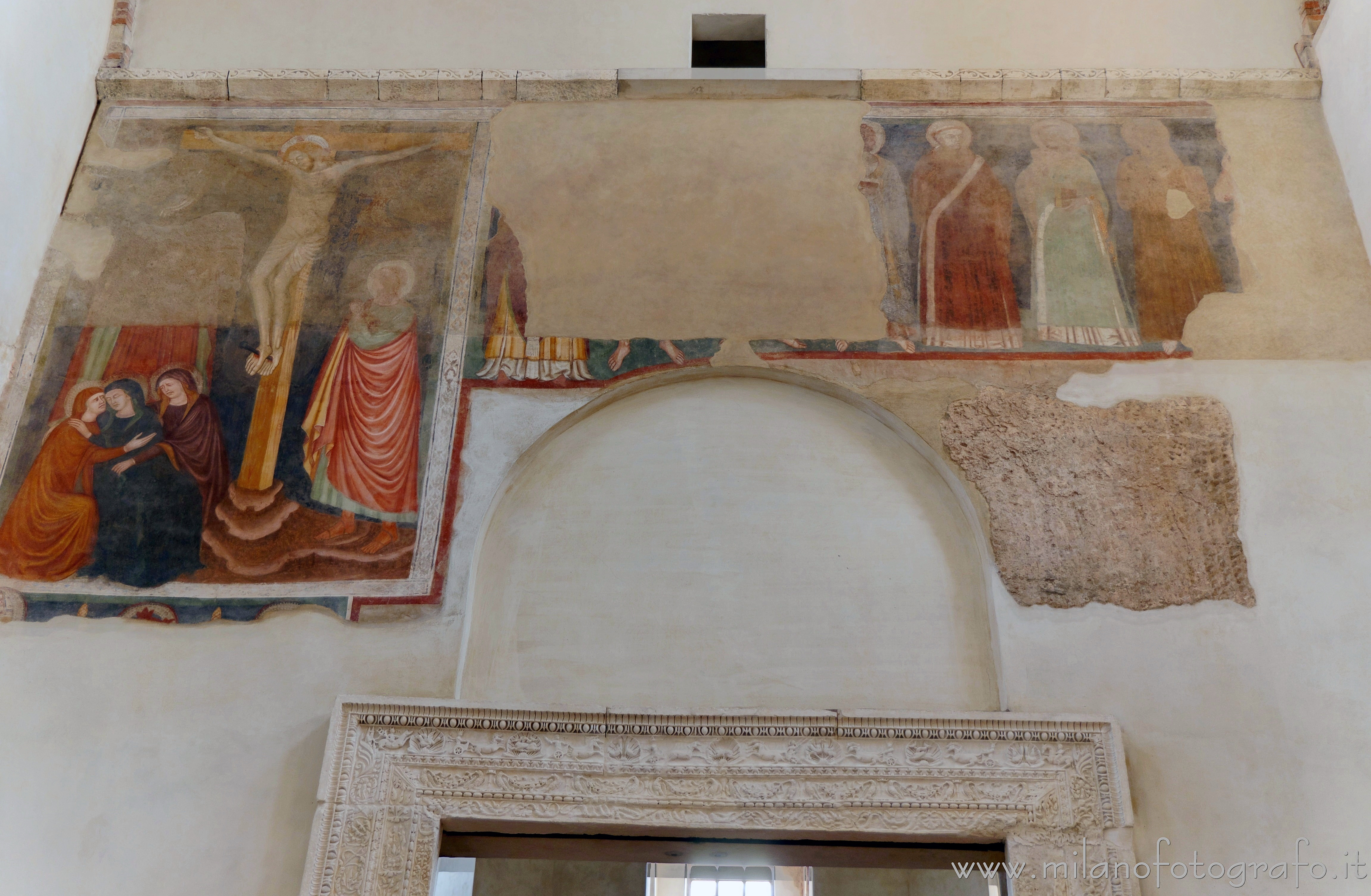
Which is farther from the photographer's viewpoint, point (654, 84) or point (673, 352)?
point (654, 84)

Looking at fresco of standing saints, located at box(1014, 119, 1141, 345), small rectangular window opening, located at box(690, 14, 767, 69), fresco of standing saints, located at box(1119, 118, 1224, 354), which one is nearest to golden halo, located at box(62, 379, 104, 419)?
small rectangular window opening, located at box(690, 14, 767, 69)

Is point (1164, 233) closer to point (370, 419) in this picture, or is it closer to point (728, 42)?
point (728, 42)

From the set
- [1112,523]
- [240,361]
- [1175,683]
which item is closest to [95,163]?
[240,361]

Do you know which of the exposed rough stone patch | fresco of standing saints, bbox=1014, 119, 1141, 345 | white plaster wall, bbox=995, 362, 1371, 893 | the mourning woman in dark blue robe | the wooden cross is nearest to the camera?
white plaster wall, bbox=995, 362, 1371, 893

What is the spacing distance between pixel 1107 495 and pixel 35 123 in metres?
5.08

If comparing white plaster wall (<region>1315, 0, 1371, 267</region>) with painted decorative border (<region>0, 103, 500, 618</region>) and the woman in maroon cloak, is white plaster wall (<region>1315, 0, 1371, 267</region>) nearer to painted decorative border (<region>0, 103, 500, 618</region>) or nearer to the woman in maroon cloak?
painted decorative border (<region>0, 103, 500, 618</region>)

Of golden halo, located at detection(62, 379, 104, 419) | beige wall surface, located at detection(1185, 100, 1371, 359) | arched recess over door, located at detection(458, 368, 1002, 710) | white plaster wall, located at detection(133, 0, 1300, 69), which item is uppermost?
white plaster wall, located at detection(133, 0, 1300, 69)

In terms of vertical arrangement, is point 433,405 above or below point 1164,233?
below

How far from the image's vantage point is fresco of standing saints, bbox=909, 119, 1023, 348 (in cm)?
500

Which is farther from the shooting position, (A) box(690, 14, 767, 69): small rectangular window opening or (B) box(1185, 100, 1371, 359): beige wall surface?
(A) box(690, 14, 767, 69): small rectangular window opening

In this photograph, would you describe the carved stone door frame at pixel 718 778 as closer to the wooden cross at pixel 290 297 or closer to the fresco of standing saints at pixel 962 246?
the wooden cross at pixel 290 297

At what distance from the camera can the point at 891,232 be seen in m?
5.29

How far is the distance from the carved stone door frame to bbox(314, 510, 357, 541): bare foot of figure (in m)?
0.72

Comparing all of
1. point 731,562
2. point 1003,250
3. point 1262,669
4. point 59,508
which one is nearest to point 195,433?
point 59,508
